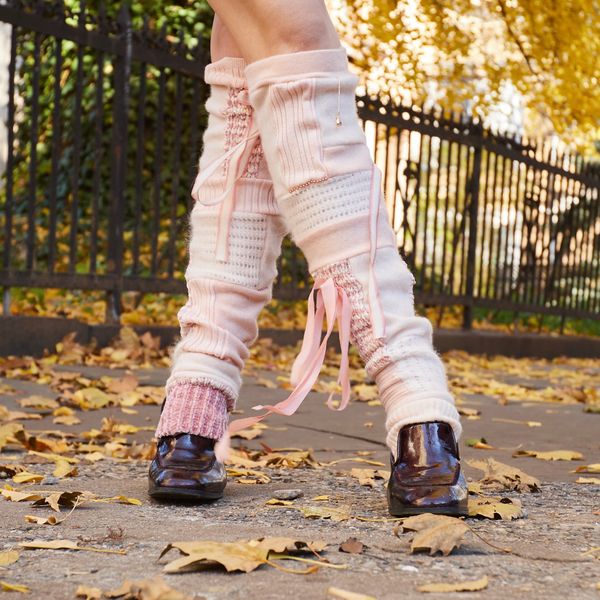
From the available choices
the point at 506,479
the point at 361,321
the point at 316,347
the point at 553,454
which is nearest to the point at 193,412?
the point at 316,347

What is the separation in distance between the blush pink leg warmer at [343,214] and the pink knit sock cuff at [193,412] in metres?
0.31

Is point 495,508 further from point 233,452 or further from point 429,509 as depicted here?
point 233,452

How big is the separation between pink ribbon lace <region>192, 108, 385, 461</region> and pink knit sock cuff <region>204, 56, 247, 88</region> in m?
0.08

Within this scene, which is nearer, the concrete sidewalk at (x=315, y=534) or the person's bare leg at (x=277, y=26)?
the concrete sidewalk at (x=315, y=534)

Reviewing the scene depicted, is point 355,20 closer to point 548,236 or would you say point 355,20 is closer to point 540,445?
point 548,236

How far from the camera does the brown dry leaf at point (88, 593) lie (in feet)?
3.93

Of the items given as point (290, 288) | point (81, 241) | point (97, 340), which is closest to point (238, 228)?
point (97, 340)

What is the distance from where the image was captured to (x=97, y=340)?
566cm

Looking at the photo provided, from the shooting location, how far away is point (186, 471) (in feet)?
6.10

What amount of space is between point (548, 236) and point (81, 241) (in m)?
4.31

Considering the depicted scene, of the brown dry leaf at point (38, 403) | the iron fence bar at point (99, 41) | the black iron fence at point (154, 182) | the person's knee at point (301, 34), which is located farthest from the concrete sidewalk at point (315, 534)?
the iron fence bar at point (99, 41)

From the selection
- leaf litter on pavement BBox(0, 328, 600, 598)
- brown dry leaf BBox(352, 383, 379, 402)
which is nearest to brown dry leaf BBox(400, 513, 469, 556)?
leaf litter on pavement BBox(0, 328, 600, 598)

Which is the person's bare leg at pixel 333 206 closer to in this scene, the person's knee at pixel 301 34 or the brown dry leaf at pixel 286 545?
the person's knee at pixel 301 34

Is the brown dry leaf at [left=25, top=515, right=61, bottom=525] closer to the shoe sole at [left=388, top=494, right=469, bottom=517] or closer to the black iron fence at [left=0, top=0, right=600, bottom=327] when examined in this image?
the shoe sole at [left=388, top=494, right=469, bottom=517]
